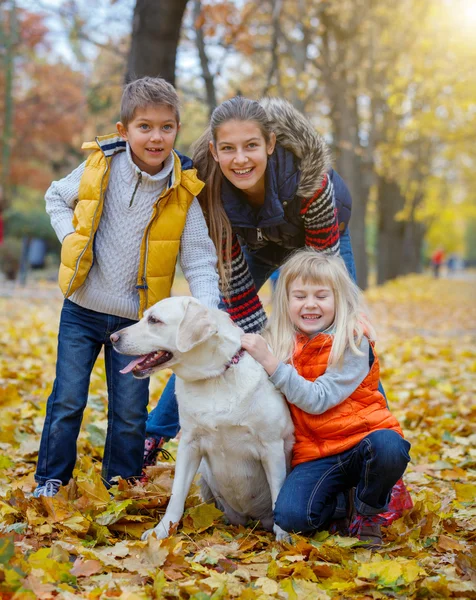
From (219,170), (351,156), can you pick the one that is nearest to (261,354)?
(219,170)

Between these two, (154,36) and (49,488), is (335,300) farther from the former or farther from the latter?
(154,36)

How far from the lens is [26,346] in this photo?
25.9 feet

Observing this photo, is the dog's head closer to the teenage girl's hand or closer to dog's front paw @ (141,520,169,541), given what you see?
the teenage girl's hand

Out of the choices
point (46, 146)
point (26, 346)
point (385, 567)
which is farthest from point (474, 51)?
point (46, 146)

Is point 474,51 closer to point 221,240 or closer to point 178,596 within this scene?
point 221,240

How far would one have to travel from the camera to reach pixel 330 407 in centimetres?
326

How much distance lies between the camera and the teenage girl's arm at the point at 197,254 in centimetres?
355

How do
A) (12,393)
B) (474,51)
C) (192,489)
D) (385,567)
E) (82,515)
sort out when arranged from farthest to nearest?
(474,51) → (12,393) → (192,489) → (82,515) → (385,567)

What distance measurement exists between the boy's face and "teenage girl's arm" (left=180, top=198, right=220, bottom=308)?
1.03ft

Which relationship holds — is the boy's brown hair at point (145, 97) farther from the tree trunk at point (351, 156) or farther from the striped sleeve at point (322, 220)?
the tree trunk at point (351, 156)

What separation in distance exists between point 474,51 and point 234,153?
15.2 metres

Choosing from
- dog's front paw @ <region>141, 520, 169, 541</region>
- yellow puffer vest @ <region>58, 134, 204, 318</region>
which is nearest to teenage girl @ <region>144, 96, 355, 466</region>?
yellow puffer vest @ <region>58, 134, 204, 318</region>

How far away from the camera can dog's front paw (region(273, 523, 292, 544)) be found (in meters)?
3.17

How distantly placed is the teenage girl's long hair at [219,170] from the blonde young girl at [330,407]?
1.57ft
